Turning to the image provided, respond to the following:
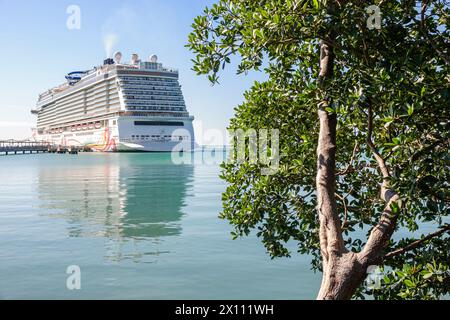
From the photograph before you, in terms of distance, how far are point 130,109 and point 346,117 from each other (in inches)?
4136

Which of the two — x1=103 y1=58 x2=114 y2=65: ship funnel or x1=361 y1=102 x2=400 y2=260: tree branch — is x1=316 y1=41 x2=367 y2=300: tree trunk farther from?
x1=103 y1=58 x2=114 y2=65: ship funnel

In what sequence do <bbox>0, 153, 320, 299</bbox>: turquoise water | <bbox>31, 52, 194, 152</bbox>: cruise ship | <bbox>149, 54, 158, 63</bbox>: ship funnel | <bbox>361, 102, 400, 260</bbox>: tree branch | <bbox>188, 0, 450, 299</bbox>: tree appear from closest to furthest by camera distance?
<bbox>188, 0, 450, 299</bbox>: tree < <bbox>361, 102, 400, 260</bbox>: tree branch < <bbox>0, 153, 320, 299</bbox>: turquoise water < <bbox>31, 52, 194, 152</bbox>: cruise ship < <bbox>149, 54, 158, 63</bbox>: ship funnel

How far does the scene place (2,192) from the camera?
3719 centimetres

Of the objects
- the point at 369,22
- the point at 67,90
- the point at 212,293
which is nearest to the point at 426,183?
the point at 369,22

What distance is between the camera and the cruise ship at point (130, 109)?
107 m

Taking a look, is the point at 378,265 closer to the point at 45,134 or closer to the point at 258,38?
the point at 258,38

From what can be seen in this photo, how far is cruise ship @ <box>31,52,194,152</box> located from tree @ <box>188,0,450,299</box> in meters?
98.7

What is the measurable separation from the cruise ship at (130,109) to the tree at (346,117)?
324 ft

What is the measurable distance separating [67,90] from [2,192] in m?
108

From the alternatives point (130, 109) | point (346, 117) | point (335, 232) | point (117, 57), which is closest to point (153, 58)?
point (117, 57)

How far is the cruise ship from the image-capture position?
4220 inches

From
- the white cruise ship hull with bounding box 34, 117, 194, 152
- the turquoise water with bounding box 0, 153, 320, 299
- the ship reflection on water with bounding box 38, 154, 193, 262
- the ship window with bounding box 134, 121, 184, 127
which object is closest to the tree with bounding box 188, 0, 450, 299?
the turquoise water with bounding box 0, 153, 320, 299

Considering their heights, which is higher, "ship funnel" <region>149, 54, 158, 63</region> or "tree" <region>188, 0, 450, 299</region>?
"ship funnel" <region>149, 54, 158, 63</region>

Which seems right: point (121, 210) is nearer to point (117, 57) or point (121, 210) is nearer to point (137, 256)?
point (137, 256)
